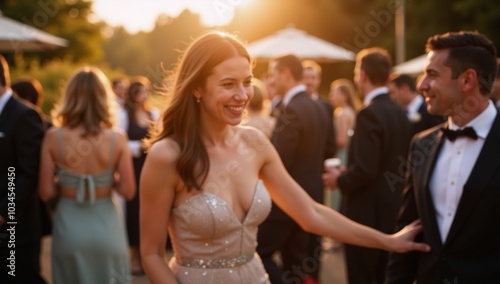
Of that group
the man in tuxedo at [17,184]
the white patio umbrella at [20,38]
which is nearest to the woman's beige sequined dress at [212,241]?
the man in tuxedo at [17,184]

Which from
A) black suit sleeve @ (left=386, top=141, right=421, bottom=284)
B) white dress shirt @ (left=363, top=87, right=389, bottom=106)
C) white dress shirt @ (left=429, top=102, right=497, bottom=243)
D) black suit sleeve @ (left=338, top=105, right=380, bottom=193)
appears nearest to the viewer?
white dress shirt @ (left=429, top=102, right=497, bottom=243)

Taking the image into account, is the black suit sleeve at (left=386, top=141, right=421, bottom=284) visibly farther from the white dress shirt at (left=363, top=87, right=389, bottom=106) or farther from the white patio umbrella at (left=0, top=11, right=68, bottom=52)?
the white patio umbrella at (left=0, top=11, right=68, bottom=52)

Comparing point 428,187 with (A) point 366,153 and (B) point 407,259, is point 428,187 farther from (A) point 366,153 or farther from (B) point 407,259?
(A) point 366,153

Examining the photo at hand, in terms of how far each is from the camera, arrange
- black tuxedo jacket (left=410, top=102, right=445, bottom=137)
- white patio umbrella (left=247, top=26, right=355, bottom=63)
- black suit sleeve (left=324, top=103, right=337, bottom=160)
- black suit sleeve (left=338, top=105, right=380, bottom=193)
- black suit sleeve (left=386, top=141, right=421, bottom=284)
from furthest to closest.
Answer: white patio umbrella (left=247, top=26, right=355, bottom=63), black tuxedo jacket (left=410, top=102, right=445, bottom=137), black suit sleeve (left=324, top=103, right=337, bottom=160), black suit sleeve (left=338, top=105, right=380, bottom=193), black suit sleeve (left=386, top=141, right=421, bottom=284)

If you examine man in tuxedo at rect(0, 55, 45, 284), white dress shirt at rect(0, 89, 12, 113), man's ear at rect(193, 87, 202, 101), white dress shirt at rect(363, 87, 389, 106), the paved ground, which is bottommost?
the paved ground

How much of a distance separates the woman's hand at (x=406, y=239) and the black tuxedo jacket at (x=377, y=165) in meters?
2.18

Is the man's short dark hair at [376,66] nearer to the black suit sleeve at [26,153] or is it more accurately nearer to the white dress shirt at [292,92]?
the white dress shirt at [292,92]

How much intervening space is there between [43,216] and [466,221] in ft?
12.7

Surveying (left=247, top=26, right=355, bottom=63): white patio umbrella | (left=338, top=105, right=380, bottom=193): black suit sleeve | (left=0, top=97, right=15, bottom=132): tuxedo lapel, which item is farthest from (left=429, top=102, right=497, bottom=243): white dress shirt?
(left=247, top=26, right=355, bottom=63): white patio umbrella

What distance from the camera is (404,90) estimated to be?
787 cm

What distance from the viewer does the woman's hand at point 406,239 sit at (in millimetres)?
3137

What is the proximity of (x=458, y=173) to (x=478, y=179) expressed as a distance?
0.13m

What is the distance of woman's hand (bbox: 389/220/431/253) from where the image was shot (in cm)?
314

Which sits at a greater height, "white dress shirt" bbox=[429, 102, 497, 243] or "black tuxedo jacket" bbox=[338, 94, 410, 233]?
"white dress shirt" bbox=[429, 102, 497, 243]
